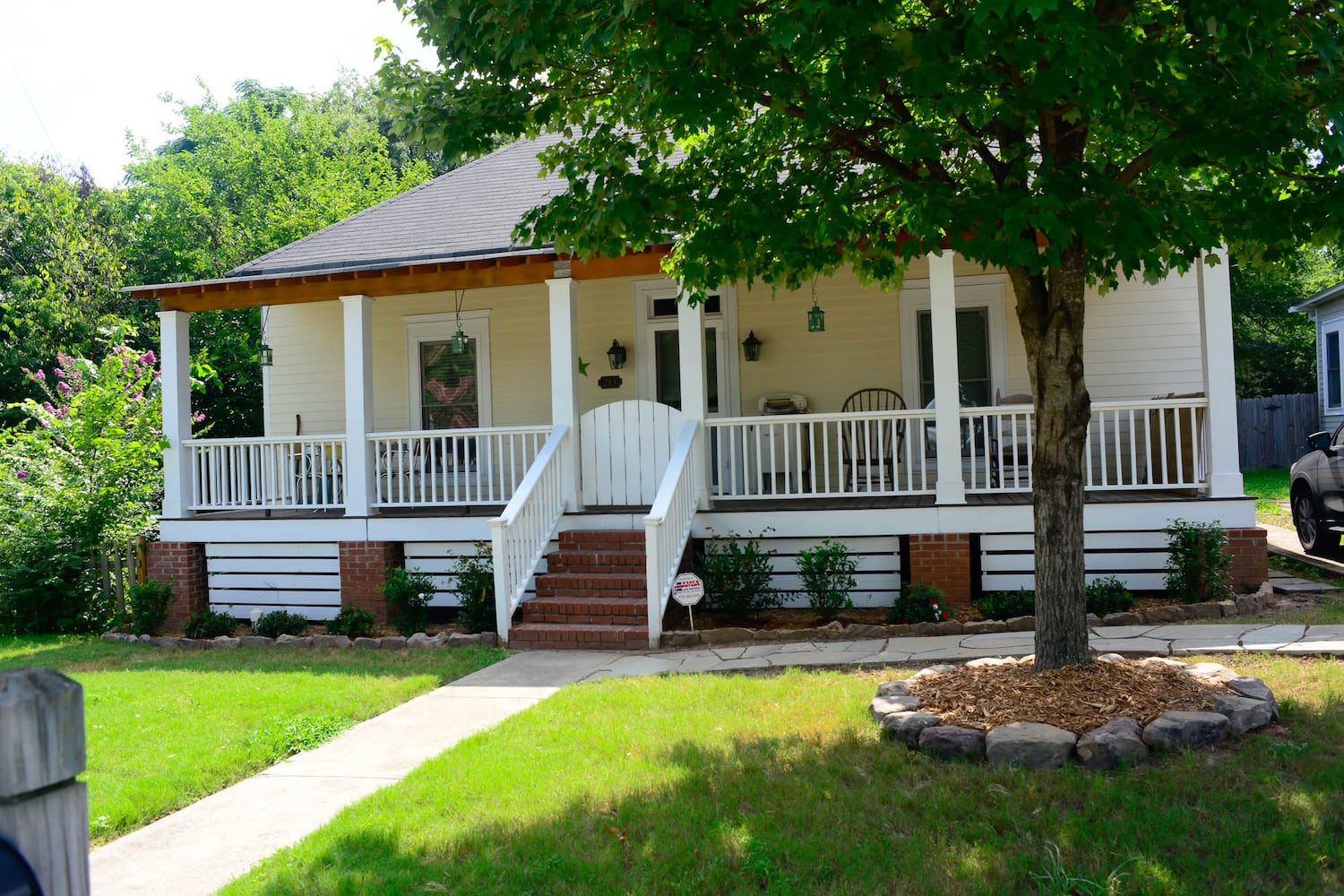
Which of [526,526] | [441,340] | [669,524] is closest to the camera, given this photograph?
[669,524]

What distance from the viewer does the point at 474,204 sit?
42.1ft

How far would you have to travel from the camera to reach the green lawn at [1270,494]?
14.9 m

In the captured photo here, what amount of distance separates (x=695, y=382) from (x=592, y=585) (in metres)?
2.19

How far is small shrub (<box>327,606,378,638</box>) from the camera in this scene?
9906 mm

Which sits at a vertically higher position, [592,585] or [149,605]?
[592,585]

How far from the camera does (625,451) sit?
10.5 m

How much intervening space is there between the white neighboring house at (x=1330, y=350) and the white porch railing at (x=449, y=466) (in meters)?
16.9

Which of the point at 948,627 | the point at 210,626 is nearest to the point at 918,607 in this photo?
the point at 948,627

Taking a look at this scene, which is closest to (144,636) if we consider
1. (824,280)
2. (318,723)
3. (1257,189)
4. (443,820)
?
(318,723)

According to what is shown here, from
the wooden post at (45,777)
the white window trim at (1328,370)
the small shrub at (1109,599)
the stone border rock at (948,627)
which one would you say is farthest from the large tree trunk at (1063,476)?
the white window trim at (1328,370)

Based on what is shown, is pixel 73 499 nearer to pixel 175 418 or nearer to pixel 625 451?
pixel 175 418

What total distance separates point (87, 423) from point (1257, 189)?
12.0 metres

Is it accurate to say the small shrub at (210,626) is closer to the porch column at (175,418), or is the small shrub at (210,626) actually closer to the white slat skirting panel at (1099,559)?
the porch column at (175,418)

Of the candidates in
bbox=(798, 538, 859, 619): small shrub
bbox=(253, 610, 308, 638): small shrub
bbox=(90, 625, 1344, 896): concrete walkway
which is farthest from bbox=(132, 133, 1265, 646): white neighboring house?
bbox=(90, 625, 1344, 896): concrete walkway
